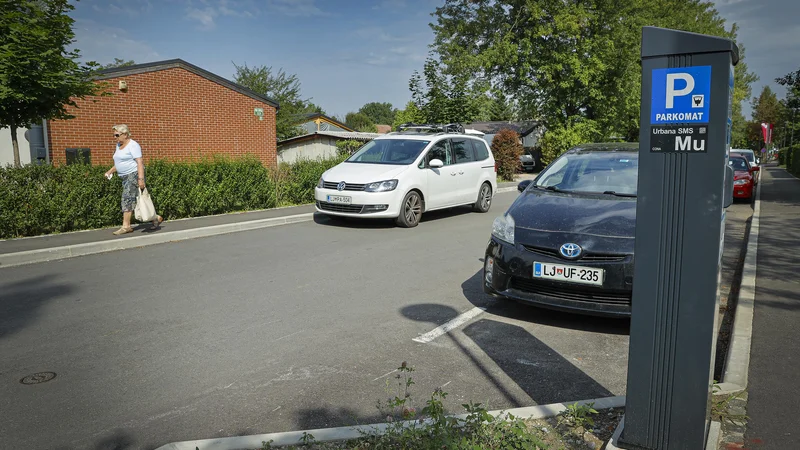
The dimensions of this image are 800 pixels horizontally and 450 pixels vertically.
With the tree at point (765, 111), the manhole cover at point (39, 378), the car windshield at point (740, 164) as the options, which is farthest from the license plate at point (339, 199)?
the tree at point (765, 111)

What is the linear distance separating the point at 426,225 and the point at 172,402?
8.74 m

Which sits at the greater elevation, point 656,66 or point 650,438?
point 656,66

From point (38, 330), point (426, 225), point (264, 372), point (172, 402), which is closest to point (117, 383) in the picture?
point (172, 402)

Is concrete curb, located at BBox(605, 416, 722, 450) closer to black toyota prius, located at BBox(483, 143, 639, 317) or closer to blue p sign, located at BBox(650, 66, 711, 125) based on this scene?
blue p sign, located at BBox(650, 66, 711, 125)

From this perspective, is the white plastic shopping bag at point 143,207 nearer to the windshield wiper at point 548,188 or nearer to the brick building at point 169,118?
the windshield wiper at point 548,188

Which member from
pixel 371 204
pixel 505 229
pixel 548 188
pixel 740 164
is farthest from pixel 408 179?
pixel 740 164

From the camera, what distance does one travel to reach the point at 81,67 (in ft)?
35.6

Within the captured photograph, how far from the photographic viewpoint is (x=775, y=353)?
182 inches

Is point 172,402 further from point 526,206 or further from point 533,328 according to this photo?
point 526,206

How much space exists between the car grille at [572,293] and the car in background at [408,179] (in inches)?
243

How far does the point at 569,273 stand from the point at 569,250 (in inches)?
7.8

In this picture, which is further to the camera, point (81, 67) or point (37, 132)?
point (37, 132)

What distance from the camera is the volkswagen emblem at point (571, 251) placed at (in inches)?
202

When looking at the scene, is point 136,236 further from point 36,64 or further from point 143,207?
point 36,64
